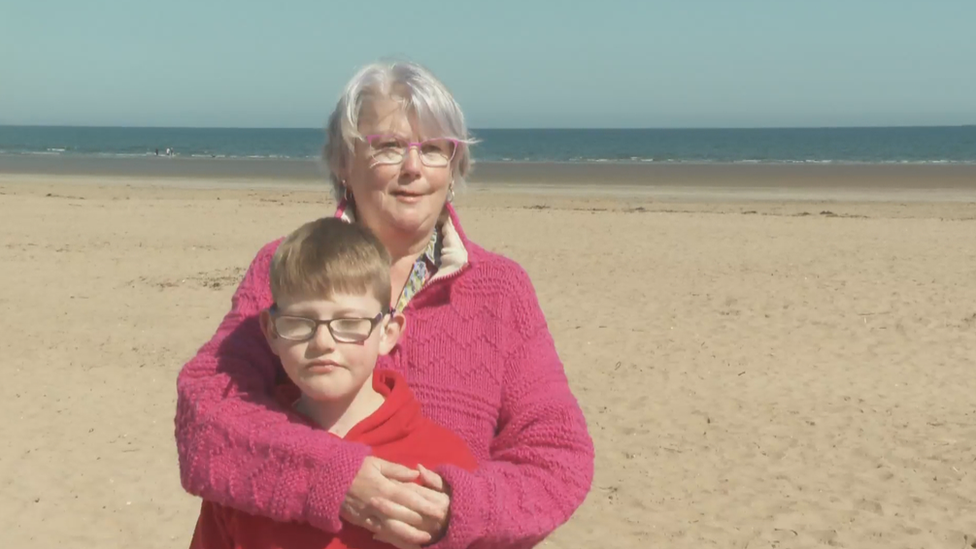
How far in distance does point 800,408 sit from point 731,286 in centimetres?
483

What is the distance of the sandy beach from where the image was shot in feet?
19.3

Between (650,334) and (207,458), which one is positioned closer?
(207,458)

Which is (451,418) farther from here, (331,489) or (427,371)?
(331,489)

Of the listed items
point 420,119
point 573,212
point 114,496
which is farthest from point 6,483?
point 573,212

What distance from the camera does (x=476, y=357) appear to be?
2.43 metres

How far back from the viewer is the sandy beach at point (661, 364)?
5887mm

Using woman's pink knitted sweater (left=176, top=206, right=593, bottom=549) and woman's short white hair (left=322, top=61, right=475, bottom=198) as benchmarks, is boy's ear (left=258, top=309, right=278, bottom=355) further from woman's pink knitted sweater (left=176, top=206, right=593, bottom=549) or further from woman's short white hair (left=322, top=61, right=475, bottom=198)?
woman's short white hair (left=322, top=61, right=475, bottom=198)

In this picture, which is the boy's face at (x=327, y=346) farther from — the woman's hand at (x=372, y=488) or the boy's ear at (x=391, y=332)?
the woman's hand at (x=372, y=488)

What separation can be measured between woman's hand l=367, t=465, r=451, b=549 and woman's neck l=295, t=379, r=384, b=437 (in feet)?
0.64

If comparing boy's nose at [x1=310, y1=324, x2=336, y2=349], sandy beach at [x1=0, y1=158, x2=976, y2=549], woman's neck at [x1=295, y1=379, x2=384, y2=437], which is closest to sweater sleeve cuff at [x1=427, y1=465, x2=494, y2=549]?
woman's neck at [x1=295, y1=379, x2=384, y2=437]

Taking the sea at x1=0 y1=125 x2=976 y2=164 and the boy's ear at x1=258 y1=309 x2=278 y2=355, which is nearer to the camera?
the boy's ear at x1=258 y1=309 x2=278 y2=355

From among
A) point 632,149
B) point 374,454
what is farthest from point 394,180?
point 632,149

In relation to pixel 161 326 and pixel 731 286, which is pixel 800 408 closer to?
pixel 731 286

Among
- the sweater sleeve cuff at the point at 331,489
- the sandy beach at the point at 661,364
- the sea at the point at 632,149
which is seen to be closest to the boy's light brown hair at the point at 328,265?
the sweater sleeve cuff at the point at 331,489
